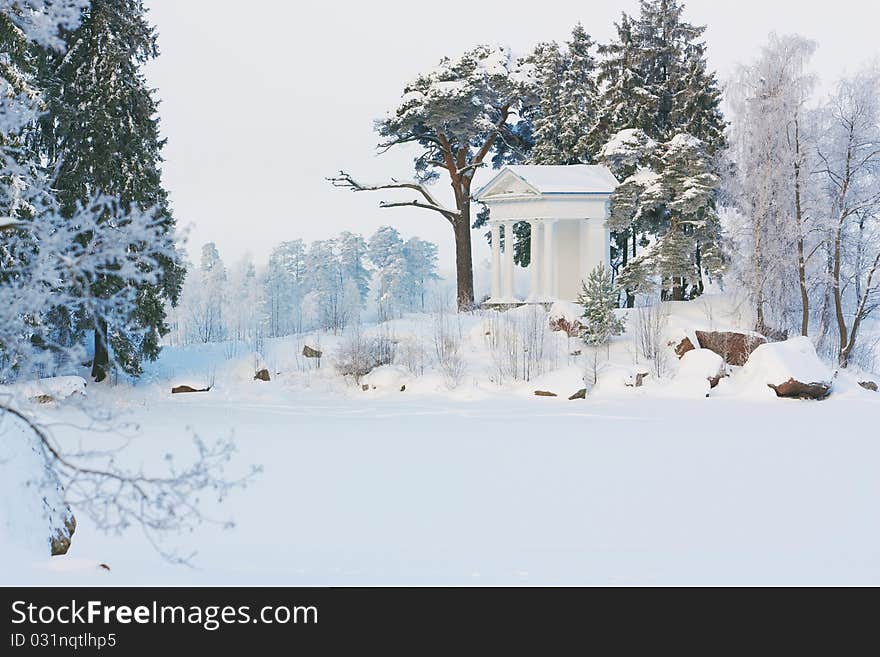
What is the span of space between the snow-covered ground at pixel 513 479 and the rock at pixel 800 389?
20 centimetres

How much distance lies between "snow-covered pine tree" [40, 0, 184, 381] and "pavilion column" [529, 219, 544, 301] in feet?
33.1

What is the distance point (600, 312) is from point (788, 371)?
4.24 meters

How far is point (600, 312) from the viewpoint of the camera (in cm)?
2047

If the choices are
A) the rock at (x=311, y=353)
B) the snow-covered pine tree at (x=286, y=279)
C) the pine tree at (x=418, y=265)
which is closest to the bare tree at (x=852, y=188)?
the rock at (x=311, y=353)

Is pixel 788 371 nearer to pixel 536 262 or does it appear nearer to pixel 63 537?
pixel 536 262

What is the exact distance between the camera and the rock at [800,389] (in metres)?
17.4

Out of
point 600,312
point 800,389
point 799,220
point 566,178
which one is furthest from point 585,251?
point 800,389

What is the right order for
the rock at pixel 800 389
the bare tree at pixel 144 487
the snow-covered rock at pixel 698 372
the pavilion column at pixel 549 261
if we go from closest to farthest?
1. the bare tree at pixel 144 487
2. the rock at pixel 800 389
3. the snow-covered rock at pixel 698 372
4. the pavilion column at pixel 549 261

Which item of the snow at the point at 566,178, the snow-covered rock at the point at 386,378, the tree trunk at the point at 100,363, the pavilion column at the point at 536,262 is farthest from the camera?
the pavilion column at the point at 536,262

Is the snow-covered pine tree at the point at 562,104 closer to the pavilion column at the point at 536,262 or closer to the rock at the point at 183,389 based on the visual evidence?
the pavilion column at the point at 536,262

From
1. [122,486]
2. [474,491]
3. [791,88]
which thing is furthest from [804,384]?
[122,486]

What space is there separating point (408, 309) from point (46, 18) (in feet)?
67.1

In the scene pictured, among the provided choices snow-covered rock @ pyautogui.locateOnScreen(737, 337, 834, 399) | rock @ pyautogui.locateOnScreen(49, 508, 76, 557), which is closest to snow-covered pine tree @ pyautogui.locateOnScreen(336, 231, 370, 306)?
snow-covered rock @ pyautogui.locateOnScreen(737, 337, 834, 399)
